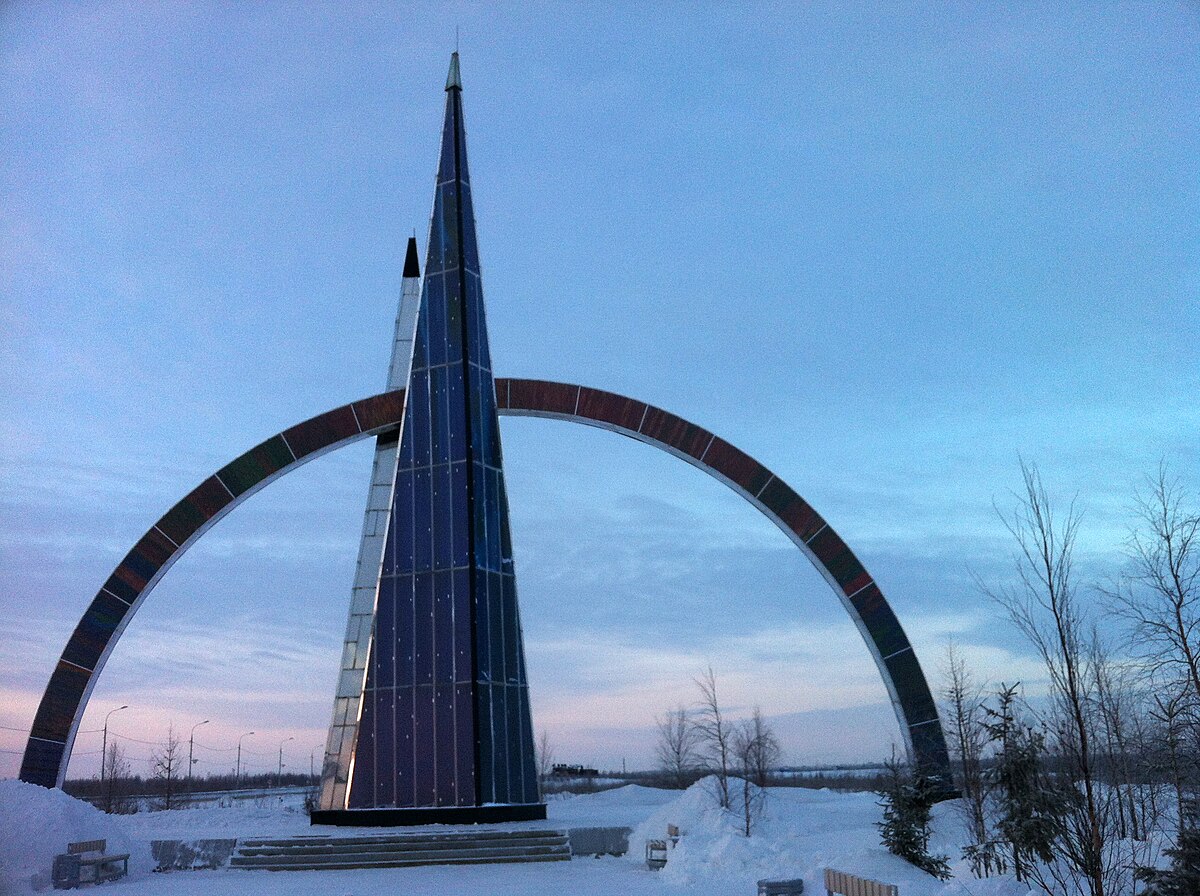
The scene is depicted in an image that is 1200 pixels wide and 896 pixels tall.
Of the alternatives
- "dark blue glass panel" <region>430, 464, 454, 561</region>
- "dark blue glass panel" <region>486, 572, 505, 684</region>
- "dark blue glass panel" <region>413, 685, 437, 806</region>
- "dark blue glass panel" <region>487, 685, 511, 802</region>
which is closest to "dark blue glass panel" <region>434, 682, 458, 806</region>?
"dark blue glass panel" <region>413, 685, 437, 806</region>

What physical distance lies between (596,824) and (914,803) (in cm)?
856

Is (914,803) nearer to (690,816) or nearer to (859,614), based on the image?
(690,816)

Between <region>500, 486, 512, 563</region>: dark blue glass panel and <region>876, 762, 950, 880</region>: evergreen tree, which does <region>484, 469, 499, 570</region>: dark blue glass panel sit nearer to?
<region>500, 486, 512, 563</region>: dark blue glass panel

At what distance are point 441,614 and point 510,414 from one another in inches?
284

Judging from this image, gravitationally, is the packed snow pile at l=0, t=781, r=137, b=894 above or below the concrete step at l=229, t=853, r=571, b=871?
above

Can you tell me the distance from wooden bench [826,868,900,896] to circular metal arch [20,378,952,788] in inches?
491

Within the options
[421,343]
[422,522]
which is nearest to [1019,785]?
[422,522]

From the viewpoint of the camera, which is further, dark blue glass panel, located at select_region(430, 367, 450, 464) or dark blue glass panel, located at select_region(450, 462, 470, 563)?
dark blue glass panel, located at select_region(430, 367, 450, 464)

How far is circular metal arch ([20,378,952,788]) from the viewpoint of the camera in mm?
27141

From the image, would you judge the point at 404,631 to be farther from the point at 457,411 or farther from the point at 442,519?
the point at 457,411

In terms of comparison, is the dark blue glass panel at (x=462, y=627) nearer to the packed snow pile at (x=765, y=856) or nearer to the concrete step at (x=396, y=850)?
the concrete step at (x=396, y=850)

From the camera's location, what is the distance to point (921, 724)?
27.1m

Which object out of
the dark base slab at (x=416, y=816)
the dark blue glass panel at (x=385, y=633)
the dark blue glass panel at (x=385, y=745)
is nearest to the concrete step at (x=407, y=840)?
the dark base slab at (x=416, y=816)

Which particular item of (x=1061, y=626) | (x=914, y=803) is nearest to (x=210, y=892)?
(x=914, y=803)
